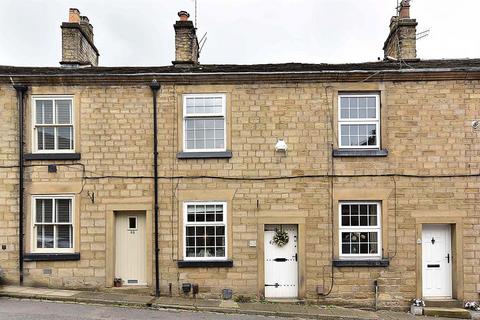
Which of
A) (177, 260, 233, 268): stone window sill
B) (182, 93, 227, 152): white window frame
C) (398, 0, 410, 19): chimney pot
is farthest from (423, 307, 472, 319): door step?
(398, 0, 410, 19): chimney pot

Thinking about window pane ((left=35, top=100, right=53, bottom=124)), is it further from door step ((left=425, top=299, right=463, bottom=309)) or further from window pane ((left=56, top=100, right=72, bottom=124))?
door step ((left=425, top=299, right=463, bottom=309))

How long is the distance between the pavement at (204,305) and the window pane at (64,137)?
3795mm

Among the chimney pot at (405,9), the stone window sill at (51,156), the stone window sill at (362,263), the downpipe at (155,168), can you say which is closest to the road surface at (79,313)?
the downpipe at (155,168)

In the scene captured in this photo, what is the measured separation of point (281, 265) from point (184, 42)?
6.77m

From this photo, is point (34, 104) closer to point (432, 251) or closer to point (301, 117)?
point (301, 117)

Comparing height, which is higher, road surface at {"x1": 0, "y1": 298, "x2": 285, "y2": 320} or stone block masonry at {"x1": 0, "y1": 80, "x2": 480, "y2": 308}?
stone block masonry at {"x1": 0, "y1": 80, "x2": 480, "y2": 308}

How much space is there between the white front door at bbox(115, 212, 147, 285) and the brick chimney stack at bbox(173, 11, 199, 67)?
14.6ft

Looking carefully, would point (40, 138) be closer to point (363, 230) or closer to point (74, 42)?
point (74, 42)

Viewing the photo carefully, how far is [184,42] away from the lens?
12.3 meters

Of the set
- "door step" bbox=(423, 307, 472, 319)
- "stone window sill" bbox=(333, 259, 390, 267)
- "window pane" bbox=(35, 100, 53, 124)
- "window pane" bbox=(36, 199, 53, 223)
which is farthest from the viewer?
"window pane" bbox=(35, 100, 53, 124)

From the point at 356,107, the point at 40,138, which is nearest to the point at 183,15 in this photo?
the point at 40,138

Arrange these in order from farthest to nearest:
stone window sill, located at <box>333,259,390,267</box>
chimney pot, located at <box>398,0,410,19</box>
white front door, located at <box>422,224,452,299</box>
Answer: chimney pot, located at <box>398,0,410,19</box> < white front door, located at <box>422,224,452,299</box> < stone window sill, located at <box>333,259,390,267</box>

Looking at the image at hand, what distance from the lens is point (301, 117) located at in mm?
11578

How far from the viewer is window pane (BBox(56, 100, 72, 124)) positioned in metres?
11.7
